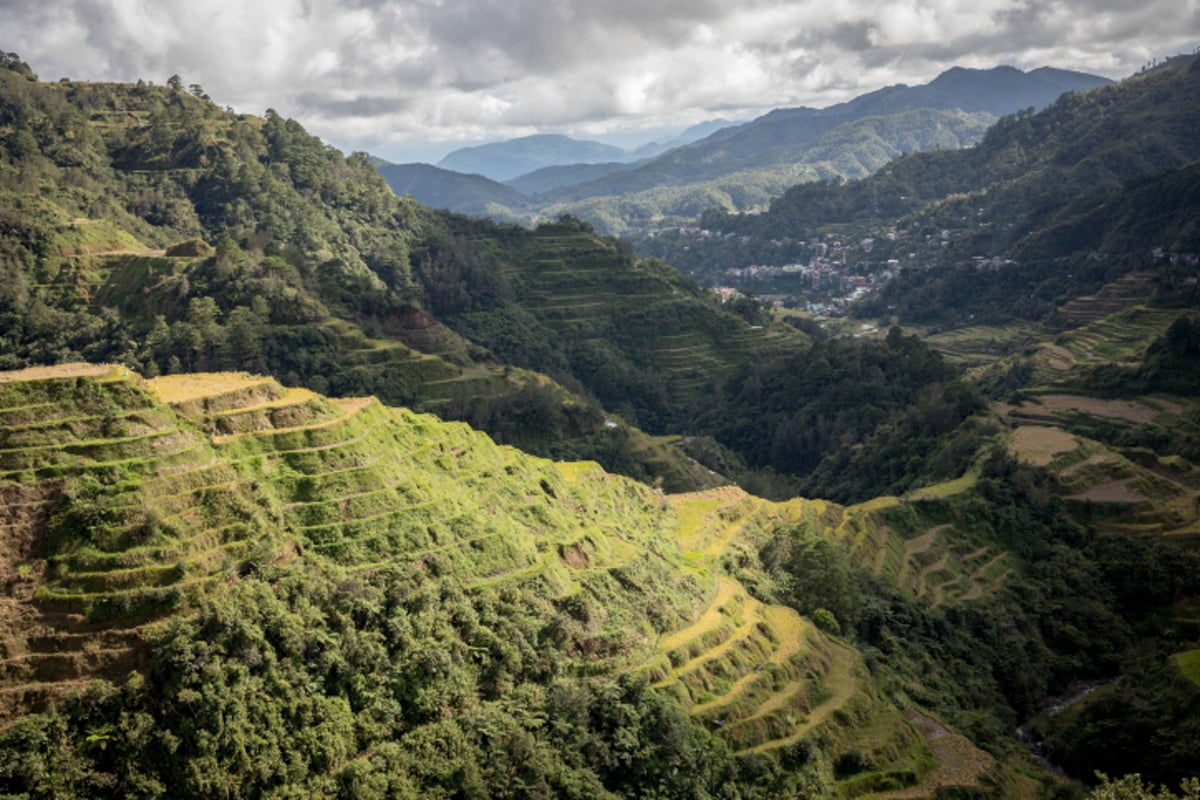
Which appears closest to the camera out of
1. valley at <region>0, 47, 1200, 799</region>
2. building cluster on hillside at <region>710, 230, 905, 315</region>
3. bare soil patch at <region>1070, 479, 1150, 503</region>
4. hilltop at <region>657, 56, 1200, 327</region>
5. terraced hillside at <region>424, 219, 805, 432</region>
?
valley at <region>0, 47, 1200, 799</region>

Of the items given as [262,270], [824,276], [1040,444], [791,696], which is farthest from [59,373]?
[824,276]

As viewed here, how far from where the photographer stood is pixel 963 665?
110ft

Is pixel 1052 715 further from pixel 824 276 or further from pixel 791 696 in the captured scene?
pixel 824 276

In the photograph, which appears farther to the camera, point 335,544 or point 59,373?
point 335,544

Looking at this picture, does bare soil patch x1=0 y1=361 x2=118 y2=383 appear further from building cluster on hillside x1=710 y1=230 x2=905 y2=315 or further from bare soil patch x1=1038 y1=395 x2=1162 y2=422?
building cluster on hillside x1=710 y1=230 x2=905 y2=315

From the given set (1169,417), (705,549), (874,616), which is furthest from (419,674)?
(1169,417)

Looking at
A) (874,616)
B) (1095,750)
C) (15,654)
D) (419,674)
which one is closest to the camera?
(15,654)

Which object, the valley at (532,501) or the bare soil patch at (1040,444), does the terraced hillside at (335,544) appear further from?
the bare soil patch at (1040,444)

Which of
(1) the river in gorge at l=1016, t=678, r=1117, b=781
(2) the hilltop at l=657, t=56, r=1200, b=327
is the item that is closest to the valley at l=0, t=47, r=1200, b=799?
(1) the river in gorge at l=1016, t=678, r=1117, b=781

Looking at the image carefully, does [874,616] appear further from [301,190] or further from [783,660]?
[301,190]

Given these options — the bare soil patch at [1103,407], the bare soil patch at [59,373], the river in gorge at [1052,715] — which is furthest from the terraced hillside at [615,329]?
the bare soil patch at [59,373]

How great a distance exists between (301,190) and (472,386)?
40.1 m

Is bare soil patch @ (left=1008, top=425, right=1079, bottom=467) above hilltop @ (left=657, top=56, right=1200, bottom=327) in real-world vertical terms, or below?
below

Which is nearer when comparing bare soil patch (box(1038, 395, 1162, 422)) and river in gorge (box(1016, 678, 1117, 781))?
river in gorge (box(1016, 678, 1117, 781))
